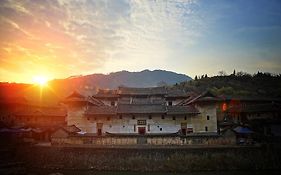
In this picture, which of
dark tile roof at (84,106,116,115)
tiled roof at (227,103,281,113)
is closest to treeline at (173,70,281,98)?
tiled roof at (227,103,281,113)

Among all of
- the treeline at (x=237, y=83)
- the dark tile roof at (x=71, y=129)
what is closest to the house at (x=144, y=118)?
the dark tile roof at (x=71, y=129)

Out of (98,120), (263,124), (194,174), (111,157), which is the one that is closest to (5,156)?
(111,157)

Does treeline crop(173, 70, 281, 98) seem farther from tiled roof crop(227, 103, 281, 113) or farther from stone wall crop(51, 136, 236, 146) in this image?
stone wall crop(51, 136, 236, 146)

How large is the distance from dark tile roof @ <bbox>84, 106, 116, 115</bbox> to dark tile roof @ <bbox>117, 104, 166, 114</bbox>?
1.21m

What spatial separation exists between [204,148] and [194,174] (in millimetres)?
3836

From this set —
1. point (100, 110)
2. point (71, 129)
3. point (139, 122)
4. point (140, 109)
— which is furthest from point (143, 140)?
point (100, 110)

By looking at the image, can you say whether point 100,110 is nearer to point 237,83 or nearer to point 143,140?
point 143,140

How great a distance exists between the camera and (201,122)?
44.2 metres

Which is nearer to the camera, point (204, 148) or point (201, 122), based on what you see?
point (204, 148)

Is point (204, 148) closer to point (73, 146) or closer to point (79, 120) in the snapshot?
point (73, 146)

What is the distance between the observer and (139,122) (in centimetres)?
4472

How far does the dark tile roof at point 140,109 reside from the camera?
4344 centimetres

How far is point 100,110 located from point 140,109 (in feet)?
22.8

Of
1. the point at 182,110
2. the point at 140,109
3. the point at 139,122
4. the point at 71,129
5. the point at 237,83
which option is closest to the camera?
the point at 71,129
